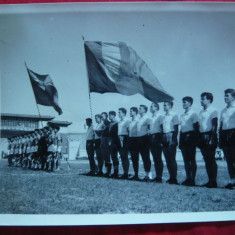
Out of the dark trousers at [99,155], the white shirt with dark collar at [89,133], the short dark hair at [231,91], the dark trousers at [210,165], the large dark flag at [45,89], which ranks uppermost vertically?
the large dark flag at [45,89]

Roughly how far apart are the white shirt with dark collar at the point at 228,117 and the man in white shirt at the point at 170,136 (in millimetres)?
176

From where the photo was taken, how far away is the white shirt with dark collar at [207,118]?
1.11m

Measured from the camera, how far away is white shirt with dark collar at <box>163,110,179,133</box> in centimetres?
112

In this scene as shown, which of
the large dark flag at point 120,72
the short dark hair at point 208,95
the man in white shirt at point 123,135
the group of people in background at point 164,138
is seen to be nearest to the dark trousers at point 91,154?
the group of people in background at point 164,138

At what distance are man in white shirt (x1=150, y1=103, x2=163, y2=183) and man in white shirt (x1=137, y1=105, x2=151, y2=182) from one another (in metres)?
0.02

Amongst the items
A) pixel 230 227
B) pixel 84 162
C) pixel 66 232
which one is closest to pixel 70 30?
pixel 84 162

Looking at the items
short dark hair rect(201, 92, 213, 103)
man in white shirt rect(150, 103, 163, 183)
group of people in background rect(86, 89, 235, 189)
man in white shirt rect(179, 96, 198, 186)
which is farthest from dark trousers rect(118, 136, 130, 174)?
short dark hair rect(201, 92, 213, 103)

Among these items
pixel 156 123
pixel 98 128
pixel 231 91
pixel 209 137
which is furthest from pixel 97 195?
pixel 231 91

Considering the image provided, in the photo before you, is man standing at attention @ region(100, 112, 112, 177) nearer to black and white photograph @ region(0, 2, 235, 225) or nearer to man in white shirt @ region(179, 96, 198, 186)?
black and white photograph @ region(0, 2, 235, 225)

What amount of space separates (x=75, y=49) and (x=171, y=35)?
1.26 ft

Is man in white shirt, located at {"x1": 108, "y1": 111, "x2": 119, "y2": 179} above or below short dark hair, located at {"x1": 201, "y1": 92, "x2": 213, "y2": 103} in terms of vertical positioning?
below

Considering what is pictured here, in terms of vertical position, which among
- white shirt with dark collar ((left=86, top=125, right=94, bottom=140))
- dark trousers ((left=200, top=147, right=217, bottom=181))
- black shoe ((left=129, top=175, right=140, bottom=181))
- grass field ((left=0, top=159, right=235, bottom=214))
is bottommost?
grass field ((left=0, top=159, right=235, bottom=214))

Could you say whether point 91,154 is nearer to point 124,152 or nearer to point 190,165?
point 124,152

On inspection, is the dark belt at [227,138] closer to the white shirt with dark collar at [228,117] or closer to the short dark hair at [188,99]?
the white shirt with dark collar at [228,117]
